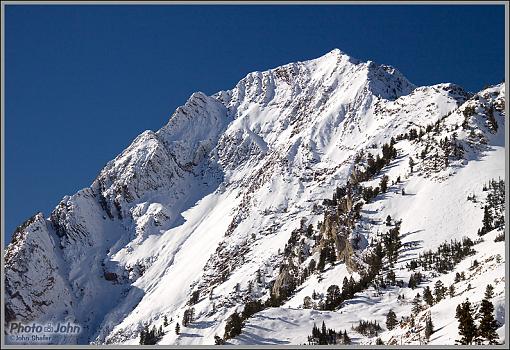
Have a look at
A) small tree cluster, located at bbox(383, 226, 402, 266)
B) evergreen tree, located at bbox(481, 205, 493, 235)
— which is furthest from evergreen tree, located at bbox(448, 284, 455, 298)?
evergreen tree, located at bbox(481, 205, 493, 235)

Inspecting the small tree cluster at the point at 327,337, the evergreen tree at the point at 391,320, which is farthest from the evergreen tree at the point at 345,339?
the evergreen tree at the point at 391,320

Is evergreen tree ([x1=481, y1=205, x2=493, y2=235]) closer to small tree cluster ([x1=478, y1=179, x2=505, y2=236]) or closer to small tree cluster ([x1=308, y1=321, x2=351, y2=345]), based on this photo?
small tree cluster ([x1=478, y1=179, x2=505, y2=236])

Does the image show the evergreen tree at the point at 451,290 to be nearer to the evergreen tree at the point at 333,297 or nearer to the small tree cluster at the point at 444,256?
the small tree cluster at the point at 444,256

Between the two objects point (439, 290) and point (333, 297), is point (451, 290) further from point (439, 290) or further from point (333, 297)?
point (333, 297)

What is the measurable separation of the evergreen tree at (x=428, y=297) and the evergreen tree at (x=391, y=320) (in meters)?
6.45

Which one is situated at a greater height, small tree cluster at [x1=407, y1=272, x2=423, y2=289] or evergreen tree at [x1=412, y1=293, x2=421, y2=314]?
small tree cluster at [x1=407, y1=272, x2=423, y2=289]

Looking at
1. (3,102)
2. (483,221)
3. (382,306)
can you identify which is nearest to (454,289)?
(382,306)

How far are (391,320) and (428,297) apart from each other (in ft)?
27.8

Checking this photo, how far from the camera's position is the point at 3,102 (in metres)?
59.2

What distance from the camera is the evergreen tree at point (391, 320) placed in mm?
135500

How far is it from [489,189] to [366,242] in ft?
108

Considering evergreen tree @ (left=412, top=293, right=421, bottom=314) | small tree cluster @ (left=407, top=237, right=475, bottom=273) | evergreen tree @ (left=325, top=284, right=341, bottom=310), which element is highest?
small tree cluster @ (left=407, top=237, right=475, bottom=273)

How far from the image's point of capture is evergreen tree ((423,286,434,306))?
5359 inches

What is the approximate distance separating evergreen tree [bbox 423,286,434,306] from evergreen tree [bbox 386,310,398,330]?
6451 millimetres
